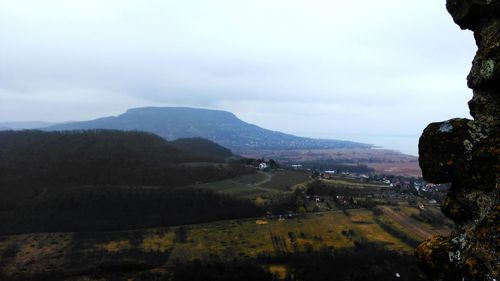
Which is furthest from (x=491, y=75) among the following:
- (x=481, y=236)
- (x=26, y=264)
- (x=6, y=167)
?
(x=6, y=167)

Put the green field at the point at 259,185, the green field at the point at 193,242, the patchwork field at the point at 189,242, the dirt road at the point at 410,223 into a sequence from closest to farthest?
the patchwork field at the point at 189,242, the green field at the point at 193,242, the dirt road at the point at 410,223, the green field at the point at 259,185

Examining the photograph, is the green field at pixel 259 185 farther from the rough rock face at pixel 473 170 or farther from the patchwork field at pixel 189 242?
the rough rock face at pixel 473 170

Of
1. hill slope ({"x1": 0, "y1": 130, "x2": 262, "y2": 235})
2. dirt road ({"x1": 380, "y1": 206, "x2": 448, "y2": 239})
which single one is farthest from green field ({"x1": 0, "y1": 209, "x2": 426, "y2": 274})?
Result: hill slope ({"x1": 0, "y1": 130, "x2": 262, "y2": 235})

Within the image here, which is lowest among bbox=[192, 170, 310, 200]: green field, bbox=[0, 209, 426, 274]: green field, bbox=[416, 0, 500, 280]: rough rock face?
bbox=[0, 209, 426, 274]: green field

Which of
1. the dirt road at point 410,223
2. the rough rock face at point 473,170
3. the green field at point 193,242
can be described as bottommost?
the green field at point 193,242

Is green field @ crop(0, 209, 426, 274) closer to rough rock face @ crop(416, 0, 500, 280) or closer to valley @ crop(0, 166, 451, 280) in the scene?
valley @ crop(0, 166, 451, 280)

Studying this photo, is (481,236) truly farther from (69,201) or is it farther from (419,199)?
(419,199)

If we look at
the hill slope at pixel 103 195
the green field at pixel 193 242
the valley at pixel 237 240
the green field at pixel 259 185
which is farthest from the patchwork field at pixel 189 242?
the green field at pixel 259 185

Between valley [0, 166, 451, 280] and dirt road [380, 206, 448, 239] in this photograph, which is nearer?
valley [0, 166, 451, 280]
